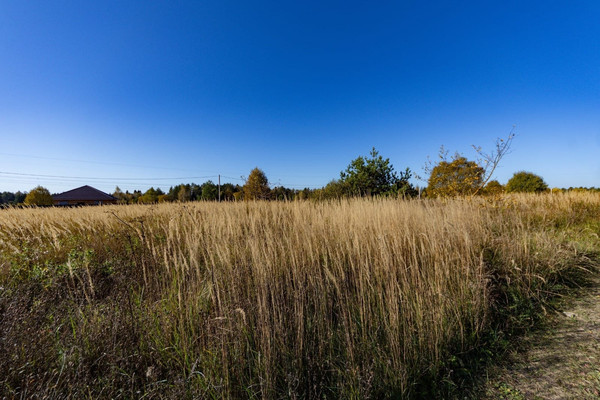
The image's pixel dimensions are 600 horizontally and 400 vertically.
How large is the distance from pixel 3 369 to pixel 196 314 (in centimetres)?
110

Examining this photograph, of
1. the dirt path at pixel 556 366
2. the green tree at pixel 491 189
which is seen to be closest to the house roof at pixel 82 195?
the green tree at pixel 491 189

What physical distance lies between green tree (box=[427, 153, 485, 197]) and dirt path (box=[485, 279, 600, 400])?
5.37 m

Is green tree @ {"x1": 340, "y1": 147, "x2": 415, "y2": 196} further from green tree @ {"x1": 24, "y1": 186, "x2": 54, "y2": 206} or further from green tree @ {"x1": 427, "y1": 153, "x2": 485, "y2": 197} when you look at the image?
green tree @ {"x1": 24, "y1": 186, "x2": 54, "y2": 206}

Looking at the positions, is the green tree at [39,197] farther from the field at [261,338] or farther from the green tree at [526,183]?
the green tree at [526,183]

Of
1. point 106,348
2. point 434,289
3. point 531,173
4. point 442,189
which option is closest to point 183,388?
point 106,348

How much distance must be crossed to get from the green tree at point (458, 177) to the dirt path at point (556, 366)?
5.37 m

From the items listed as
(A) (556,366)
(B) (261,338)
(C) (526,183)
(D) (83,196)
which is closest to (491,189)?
(A) (556,366)

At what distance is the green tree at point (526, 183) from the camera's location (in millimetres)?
18375

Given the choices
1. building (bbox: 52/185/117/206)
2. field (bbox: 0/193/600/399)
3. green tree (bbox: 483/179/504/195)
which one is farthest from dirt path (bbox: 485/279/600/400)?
building (bbox: 52/185/117/206)

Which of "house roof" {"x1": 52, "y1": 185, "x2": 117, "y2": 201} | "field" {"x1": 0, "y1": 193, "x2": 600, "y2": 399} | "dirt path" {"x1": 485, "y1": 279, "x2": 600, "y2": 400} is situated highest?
"house roof" {"x1": 52, "y1": 185, "x2": 117, "y2": 201}

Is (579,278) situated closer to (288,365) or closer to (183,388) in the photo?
(288,365)

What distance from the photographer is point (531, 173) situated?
1973 centimetres

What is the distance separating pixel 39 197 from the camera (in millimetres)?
33750

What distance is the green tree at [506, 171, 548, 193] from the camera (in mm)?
18375
